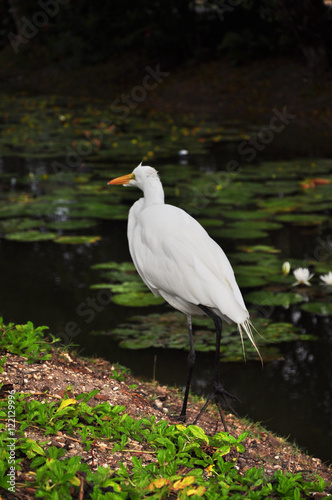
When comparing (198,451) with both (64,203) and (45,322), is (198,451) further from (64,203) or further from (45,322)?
(64,203)

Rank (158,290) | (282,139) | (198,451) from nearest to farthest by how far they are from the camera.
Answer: (198,451) < (158,290) < (282,139)

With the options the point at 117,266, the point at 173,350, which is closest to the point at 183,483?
the point at 173,350

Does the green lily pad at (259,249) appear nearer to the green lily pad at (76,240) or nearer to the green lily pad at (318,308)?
the green lily pad at (318,308)

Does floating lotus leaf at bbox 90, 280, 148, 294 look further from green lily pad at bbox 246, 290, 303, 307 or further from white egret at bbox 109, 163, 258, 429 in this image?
white egret at bbox 109, 163, 258, 429

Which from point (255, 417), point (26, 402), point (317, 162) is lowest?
point (255, 417)

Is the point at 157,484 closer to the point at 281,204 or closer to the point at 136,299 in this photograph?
the point at 136,299

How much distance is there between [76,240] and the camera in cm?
671

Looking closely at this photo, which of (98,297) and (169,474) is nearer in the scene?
(169,474)

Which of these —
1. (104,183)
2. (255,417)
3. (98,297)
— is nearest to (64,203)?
(104,183)

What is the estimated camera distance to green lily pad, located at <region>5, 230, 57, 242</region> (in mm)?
6750

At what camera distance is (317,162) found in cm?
1084

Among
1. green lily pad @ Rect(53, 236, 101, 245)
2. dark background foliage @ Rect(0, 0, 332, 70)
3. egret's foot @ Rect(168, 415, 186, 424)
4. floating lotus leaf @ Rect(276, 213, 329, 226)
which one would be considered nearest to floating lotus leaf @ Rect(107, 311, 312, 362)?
egret's foot @ Rect(168, 415, 186, 424)

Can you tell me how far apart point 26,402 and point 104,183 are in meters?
6.83

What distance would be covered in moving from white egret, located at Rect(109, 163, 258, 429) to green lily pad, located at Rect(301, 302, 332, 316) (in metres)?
1.99
